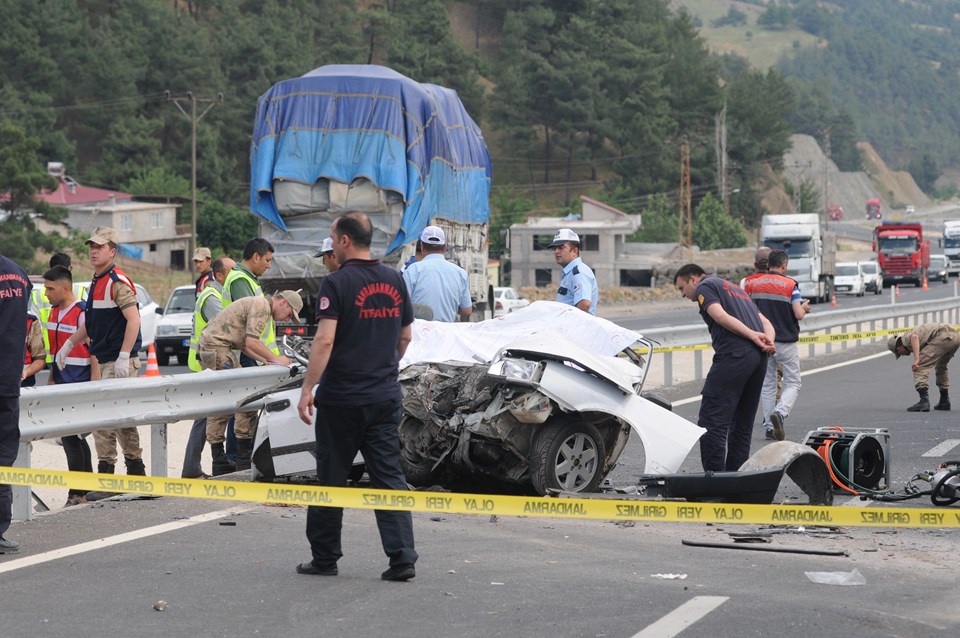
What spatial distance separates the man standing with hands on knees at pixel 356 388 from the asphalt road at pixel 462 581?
21cm

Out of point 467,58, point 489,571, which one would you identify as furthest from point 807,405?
point 467,58

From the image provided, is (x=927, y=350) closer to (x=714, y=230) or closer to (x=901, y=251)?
(x=901, y=251)

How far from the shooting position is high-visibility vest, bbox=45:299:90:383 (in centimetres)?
1035

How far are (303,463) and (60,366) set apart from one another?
7.42 feet

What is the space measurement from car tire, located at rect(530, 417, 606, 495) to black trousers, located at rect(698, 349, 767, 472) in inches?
36.6

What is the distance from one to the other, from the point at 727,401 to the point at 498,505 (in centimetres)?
331

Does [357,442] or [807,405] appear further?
[807,405]

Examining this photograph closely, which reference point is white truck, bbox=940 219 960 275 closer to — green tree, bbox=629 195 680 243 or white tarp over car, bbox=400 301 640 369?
green tree, bbox=629 195 680 243

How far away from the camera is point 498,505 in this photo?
7.18 meters

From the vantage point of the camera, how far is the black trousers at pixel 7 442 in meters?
7.52

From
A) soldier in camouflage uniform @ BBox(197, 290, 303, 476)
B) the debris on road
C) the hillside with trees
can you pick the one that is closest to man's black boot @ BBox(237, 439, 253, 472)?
soldier in camouflage uniform @ BBox(197, 290, 303, 476)

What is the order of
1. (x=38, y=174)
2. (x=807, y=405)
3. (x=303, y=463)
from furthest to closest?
(x=38, y=174) < (x=807, y=405) < (x=303, y=463)

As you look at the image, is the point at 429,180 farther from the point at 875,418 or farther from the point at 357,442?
the point at 357,442

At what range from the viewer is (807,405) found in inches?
637
